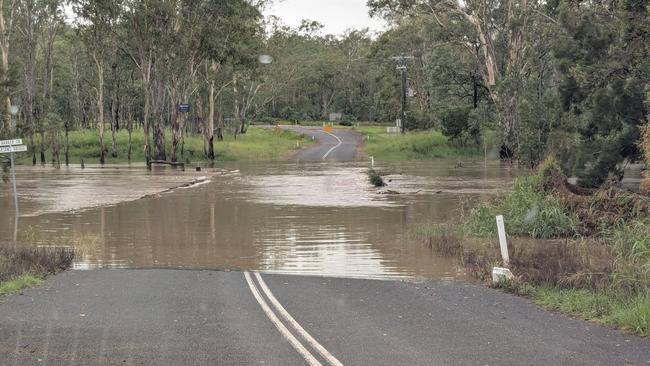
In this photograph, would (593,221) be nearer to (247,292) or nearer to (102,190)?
(247,292)

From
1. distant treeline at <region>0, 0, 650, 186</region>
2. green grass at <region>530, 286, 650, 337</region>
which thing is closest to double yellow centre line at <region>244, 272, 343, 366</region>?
green grass at <region>530, 286, 650, 337</region>

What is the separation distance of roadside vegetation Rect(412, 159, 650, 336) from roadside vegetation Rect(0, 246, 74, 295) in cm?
717

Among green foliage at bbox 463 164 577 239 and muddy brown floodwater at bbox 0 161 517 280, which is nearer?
muddy brown floodwater at bbox 0 161 517 280

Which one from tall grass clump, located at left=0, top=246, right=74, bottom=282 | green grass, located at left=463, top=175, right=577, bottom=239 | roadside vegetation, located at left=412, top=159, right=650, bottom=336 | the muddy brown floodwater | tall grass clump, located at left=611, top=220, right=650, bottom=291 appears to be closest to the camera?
roadside vegetation, located at left=412, top=159, right=650, bottom=336

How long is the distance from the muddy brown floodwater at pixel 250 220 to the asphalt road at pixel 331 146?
78.0ft

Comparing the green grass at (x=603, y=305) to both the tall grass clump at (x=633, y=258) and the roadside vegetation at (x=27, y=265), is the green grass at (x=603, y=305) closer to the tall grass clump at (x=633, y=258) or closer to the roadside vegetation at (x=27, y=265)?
the tall grass clump at (x=633, y=258)

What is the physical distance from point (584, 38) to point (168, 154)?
45.5 m

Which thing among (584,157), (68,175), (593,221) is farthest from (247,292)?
(68,175)

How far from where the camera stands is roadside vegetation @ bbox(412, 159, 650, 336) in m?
9.46

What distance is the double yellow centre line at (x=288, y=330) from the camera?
7.10 m

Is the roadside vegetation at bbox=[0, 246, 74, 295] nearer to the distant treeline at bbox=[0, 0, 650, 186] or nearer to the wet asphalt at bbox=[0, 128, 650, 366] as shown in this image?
the wet asphalt at bbox=[0, 128, 650, 366]

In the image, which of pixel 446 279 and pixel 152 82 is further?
pixel 152 82

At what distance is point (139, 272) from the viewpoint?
13281mm

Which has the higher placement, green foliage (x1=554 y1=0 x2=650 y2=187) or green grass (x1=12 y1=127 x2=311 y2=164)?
green foliage (x1=554 y1=0 x2=650 y2=187)
